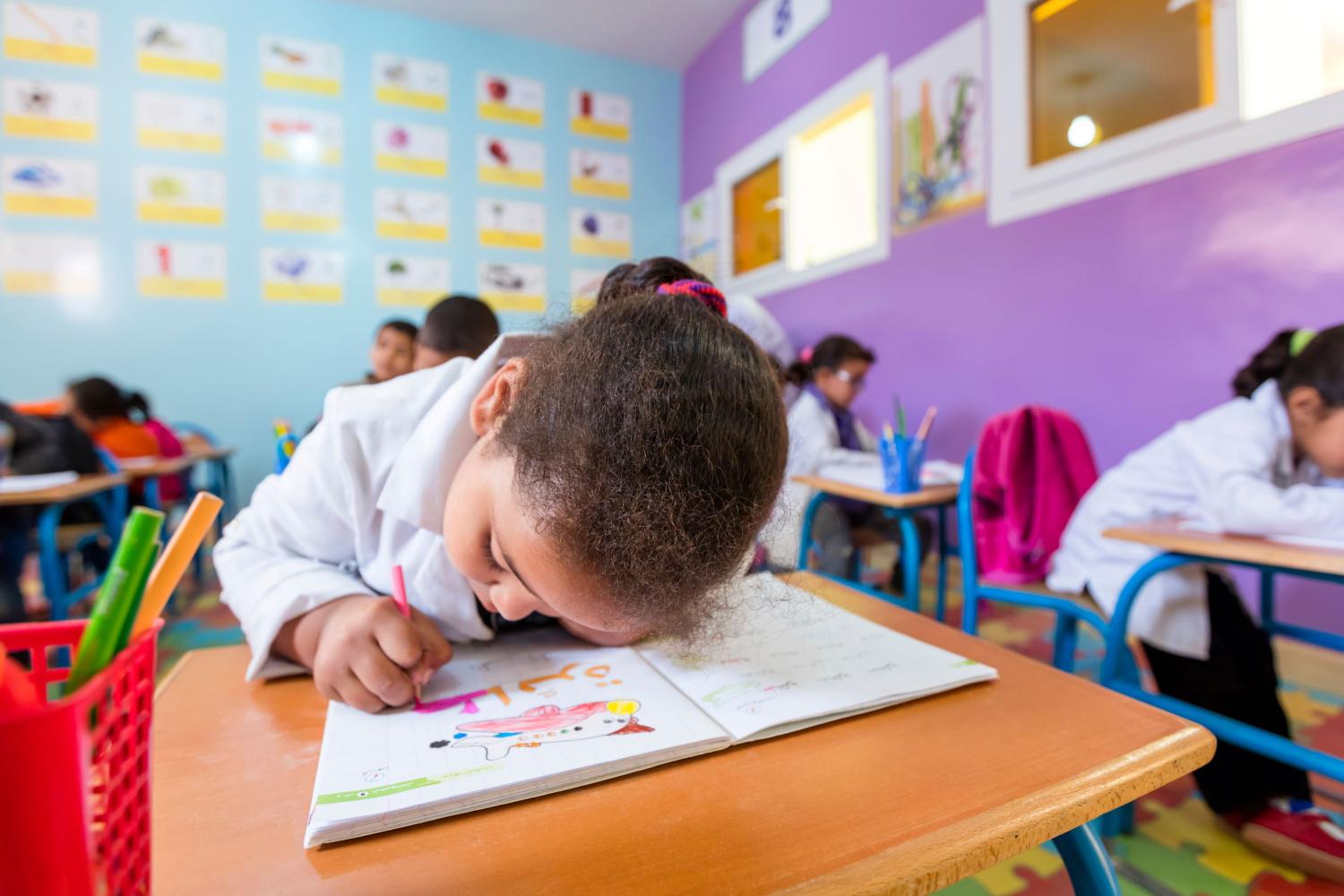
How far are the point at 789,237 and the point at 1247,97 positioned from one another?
1810 mm

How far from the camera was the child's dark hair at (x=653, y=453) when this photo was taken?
35 centimetres

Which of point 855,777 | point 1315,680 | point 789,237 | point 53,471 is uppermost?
point 789,237

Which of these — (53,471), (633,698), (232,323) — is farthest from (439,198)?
(633,698)

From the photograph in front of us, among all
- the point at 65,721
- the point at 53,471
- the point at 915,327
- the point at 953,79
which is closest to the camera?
the point at 65,721

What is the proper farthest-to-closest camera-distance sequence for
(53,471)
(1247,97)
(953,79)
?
(953,79) < (53,471) < (1247,97)

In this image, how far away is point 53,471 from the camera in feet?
6.40

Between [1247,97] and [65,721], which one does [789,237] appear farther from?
[65,721]

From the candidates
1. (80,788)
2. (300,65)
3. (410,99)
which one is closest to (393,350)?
(410,99)

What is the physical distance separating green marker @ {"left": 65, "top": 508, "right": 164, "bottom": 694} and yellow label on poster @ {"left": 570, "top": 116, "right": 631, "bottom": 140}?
4.14 m

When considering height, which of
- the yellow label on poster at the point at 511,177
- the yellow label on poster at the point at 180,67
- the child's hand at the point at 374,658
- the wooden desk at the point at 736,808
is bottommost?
the wooden desk at the point at 736,808

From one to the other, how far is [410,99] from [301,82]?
0.51 metres

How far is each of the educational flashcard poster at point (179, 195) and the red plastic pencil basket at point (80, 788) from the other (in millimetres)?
3825

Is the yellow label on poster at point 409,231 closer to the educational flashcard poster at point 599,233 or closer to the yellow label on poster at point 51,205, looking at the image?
the educational flashcard poster at point 599,233

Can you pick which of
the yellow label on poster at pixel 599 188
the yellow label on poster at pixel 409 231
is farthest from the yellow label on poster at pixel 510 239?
the yellow label on poster at pixel 599 188
